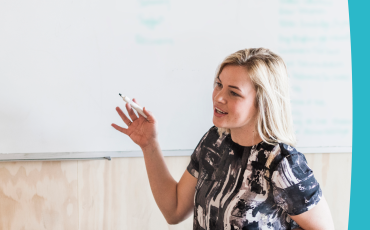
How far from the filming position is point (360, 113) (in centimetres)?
130

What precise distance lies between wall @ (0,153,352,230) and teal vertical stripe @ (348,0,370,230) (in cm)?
75

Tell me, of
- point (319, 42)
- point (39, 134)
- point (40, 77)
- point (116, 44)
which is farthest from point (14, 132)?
point (319, 42)

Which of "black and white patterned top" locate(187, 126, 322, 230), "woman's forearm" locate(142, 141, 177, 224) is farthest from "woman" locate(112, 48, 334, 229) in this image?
"woman's forearm" locate(142, 141, 177, 224)

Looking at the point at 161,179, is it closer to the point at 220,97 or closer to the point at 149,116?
the point at 149,116

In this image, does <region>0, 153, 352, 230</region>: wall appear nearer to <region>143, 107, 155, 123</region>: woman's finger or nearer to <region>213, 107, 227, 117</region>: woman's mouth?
<region>143, 107, 155, 123</region>: woman's finger

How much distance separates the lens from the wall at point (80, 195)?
3.77 ft

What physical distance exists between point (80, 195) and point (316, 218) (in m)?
0.85

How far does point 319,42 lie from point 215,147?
663 millimetres

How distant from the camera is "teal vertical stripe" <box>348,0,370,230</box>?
4.15 feet

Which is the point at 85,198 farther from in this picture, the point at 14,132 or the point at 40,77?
the point at 40,77

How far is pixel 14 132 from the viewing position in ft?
3.62

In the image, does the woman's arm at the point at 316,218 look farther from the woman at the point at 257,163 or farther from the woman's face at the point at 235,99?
the woman's face at the point at 235,99

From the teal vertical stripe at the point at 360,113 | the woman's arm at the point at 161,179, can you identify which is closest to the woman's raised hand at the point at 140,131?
the woman's arm at the point at 161,179

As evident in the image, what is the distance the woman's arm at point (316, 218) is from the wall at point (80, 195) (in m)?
0.54
